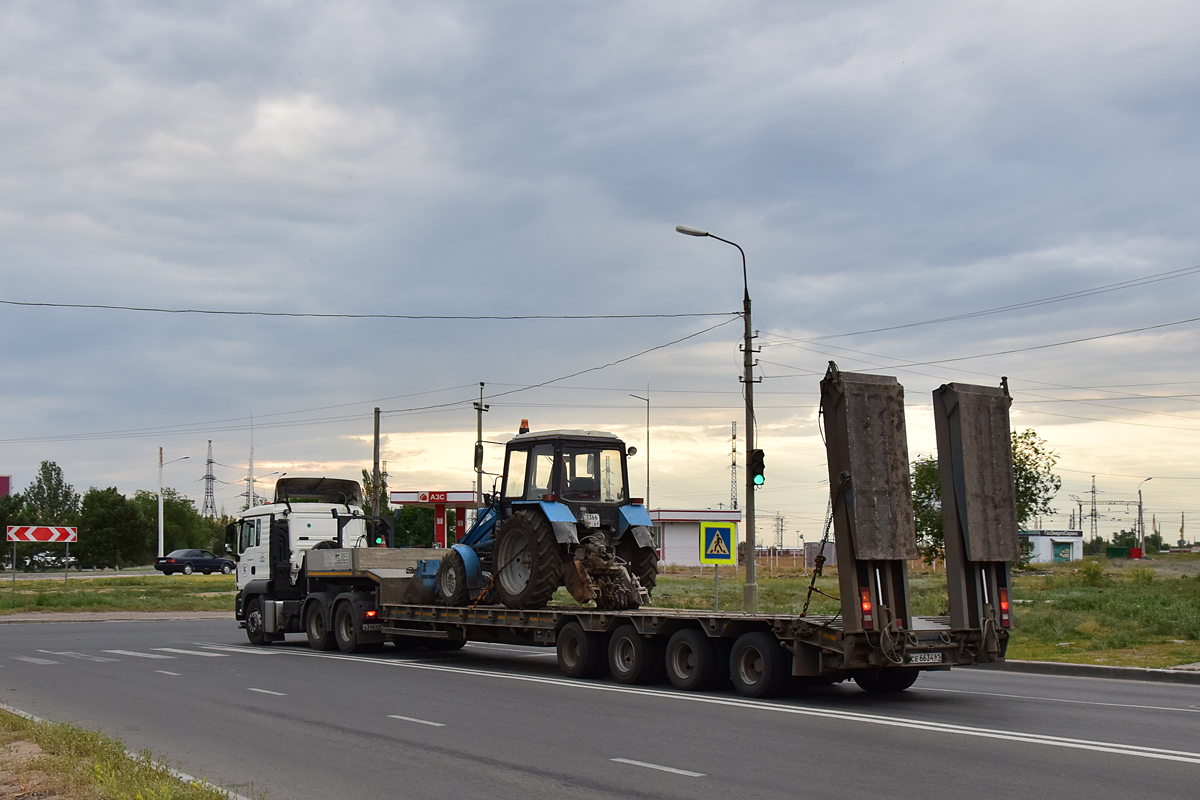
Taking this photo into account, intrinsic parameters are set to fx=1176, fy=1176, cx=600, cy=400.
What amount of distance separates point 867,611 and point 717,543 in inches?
467

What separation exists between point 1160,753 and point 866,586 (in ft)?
11.4

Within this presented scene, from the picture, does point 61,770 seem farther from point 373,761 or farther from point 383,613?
point 383,613

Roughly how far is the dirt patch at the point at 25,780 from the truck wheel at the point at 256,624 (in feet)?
45.3

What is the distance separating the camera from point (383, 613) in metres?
20.4

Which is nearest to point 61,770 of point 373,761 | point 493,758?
point 373,761

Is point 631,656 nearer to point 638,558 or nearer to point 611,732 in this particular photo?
point 638,558

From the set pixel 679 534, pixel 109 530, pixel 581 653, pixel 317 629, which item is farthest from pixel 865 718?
pixel 109 530

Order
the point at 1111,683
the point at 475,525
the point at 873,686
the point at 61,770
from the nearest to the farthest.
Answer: the point at 61,770, the point at 873,686, the point at 1111,683, the point at 475,525

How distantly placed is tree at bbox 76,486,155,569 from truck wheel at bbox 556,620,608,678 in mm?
85188

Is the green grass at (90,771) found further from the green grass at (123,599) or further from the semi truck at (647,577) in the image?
the green grass at (123,599)

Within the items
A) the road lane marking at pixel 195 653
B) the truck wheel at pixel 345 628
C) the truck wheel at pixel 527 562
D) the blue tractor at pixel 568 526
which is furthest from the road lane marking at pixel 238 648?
the truck wheel at pixel 527 562

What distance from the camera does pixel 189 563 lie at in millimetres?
70500

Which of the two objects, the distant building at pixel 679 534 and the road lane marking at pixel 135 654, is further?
the distant building at pixel 679 534

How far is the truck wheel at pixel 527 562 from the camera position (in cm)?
1680
